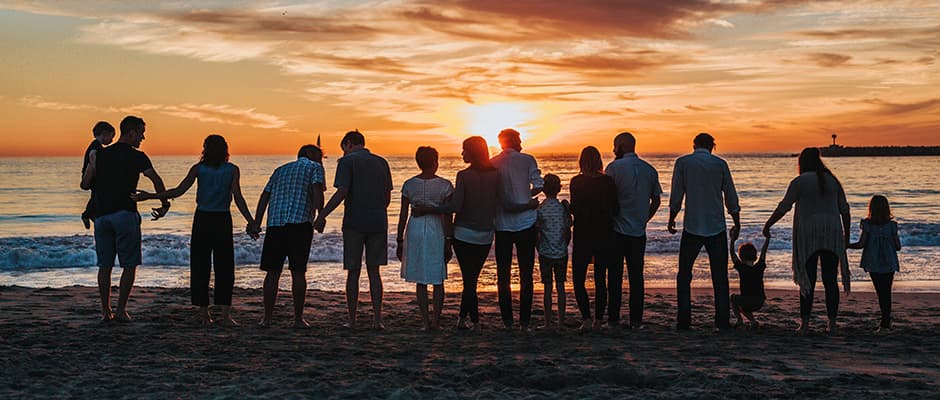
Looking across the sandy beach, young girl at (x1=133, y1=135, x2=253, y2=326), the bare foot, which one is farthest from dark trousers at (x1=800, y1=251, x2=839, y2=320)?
the bare foot

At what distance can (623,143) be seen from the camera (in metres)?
7.86

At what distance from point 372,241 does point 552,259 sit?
165cm

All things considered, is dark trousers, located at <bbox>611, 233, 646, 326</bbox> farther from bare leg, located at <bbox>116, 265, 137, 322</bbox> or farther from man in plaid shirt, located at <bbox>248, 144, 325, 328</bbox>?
bare leg, located at <bbox>116, 265, 137, 322</bbox>

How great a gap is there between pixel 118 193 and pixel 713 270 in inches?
214

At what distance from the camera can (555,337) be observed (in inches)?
295

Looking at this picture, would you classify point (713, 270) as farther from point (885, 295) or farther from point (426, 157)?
point (426, 157)

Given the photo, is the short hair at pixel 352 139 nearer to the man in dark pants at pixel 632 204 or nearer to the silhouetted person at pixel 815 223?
the man in dark pants at pixel 632 204

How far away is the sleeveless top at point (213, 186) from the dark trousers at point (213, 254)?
86mm

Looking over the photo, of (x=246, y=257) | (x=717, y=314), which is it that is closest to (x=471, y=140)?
(x=717, y=314)

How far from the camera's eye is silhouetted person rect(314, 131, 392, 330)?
24.8 feet

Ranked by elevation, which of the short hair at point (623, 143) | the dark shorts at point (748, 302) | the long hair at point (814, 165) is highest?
the short hair at point (623, 143)

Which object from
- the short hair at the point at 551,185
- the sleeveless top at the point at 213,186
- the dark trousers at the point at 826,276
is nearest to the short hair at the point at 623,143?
the short hair at the point at 551,185

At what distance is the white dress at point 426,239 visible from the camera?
7527 millimetres

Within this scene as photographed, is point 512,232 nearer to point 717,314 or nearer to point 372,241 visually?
point 372,241
